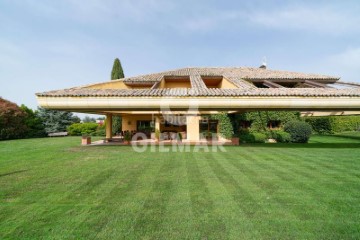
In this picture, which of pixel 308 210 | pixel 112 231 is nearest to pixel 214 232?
pixel 112 231

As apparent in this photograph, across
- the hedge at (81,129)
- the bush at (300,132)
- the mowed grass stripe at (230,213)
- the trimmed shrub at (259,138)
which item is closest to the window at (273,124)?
the bush at (300,132)

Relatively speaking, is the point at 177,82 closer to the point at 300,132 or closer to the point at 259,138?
the point at 259,138

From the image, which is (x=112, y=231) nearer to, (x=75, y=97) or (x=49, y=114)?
(x=75, y=97)

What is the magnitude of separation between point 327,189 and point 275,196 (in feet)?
4.98

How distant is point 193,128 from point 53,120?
73.8ft

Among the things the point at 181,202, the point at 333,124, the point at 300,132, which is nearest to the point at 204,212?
the point at 181,202

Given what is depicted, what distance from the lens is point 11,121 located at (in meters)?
21.4

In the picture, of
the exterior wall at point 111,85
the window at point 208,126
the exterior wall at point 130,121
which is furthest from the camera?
the exterior wall at point 130,121

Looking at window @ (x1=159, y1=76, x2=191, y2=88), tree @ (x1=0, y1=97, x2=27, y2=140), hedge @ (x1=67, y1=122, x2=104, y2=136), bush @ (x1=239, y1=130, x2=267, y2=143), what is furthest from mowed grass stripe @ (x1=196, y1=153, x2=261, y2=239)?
tree @ (x1=0, y1=97, x2=27, y2=140)

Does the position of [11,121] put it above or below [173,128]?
above

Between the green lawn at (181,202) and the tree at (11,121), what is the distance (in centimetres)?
1905

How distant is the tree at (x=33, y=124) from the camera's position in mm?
23594

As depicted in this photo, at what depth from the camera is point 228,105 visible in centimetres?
866

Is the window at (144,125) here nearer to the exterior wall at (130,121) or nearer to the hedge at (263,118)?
the exterior wall at (130,121)
